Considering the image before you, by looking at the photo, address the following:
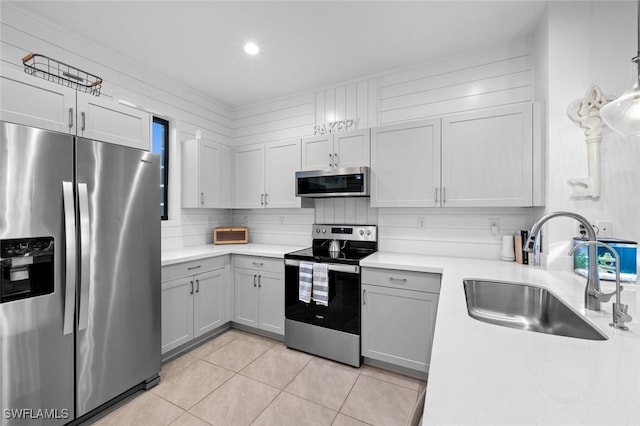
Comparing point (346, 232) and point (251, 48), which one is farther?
point (346, 232)

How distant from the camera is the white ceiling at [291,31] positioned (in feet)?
6.71

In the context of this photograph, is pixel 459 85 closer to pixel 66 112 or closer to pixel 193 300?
pixel 66 112

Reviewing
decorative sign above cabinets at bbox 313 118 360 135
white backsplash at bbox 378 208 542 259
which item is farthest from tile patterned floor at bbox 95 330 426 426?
decorative sign above cabinets at bbox 313 118 360 135

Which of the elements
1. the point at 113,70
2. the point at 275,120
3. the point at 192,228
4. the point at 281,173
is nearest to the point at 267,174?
the point at 281,173

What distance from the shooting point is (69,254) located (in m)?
1.60

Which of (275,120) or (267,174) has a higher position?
(275,120)

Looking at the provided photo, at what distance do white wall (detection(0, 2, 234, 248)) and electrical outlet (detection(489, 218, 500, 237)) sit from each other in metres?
3.17

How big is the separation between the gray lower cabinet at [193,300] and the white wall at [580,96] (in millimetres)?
2913

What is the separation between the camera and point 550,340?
917 millimetres

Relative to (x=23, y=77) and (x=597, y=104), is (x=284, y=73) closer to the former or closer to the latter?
(x=23, y=77)

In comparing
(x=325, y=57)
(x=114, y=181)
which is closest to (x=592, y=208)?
(x=325, y=57)

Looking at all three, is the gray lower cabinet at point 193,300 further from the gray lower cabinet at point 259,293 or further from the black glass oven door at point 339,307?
the black glass oven door at point 339,307

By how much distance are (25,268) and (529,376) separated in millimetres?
2272

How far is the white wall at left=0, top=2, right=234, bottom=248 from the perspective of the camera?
207cm
